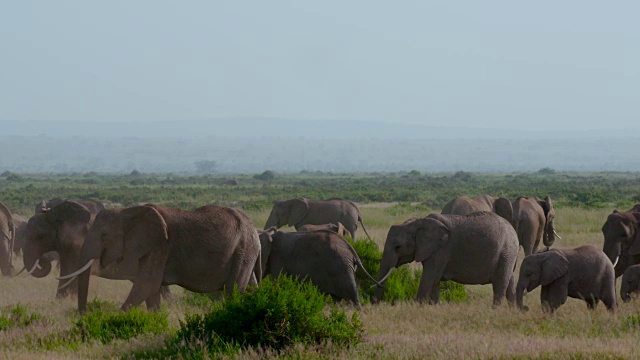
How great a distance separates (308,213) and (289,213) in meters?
0.56

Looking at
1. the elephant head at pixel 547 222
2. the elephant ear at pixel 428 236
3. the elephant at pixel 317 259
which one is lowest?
the elephant head at pixel 547 222

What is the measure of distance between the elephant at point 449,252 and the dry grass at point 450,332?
1.59ft

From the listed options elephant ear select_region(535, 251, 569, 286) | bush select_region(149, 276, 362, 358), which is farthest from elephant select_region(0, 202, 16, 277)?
elephant ear select_region(535, 251, 569, 286)

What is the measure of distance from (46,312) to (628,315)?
789 centimetres

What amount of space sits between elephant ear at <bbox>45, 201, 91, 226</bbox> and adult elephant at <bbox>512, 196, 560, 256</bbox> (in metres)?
10.2

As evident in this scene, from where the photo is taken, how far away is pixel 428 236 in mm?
Result: 14859

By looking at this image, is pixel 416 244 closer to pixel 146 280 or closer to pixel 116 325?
pixel 146 280

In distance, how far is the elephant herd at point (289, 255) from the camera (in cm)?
1298

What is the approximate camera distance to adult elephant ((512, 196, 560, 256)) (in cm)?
2203

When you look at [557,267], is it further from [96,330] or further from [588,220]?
[588,220]

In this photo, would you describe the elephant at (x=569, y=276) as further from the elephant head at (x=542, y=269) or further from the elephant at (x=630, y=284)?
the elephant at (x=630, y=284)

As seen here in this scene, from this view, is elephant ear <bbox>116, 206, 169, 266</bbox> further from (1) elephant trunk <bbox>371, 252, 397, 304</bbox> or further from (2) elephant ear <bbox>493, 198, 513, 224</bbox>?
(2) elephant ear <bbox>493, 198, 513, 224</bbox>

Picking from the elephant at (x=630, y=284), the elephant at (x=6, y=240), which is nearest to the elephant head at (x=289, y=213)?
the elephant at (x=6, y=240)

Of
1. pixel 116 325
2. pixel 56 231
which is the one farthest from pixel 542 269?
pixel 56 231
